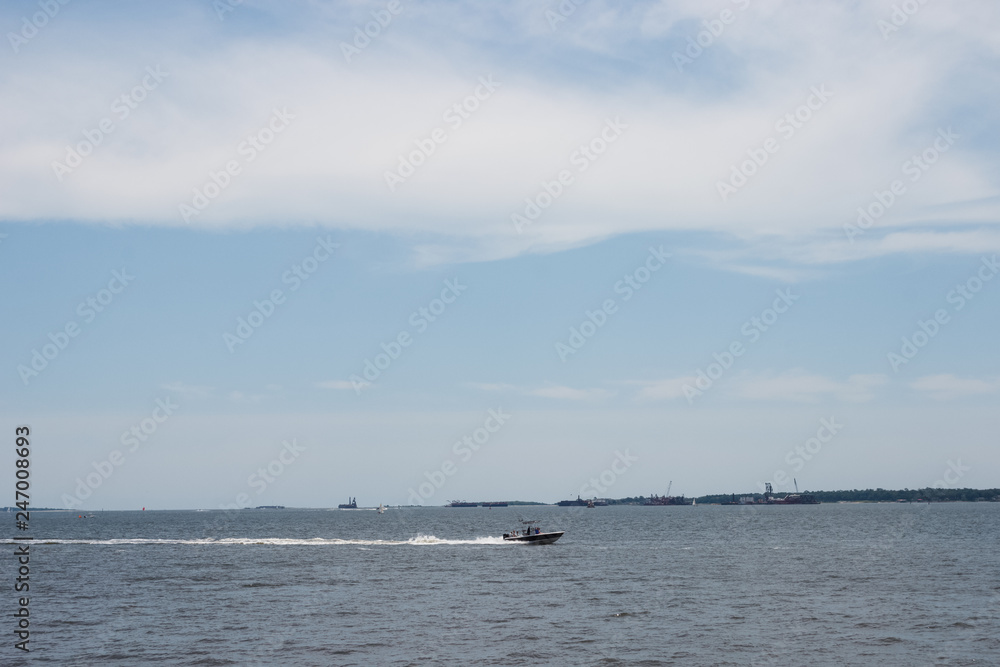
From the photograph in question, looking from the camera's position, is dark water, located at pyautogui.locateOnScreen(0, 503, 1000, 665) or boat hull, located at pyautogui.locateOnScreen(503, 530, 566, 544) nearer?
dark water, located at pyautogui.locateOnScreen(0, 503, 1000, 665)

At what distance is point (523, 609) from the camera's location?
53188mm

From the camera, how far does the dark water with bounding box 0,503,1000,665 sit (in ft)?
131

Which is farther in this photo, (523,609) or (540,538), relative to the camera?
(540,538)

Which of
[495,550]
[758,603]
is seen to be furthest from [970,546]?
[758,603]

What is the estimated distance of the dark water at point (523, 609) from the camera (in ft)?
131

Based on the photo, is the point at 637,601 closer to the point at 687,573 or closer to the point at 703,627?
the point at 703,627

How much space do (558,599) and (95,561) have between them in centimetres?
6141

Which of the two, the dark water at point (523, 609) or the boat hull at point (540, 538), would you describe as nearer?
the dark water at point (523, 609)

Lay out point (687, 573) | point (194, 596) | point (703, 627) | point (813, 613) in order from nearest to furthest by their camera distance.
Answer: point (703, 627) → point (813, 613) → point (194, 596) → point (687, 573)

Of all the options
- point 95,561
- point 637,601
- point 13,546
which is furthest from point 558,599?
point 13,546

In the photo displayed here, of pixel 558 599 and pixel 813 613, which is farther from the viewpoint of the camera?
pixel 558 599

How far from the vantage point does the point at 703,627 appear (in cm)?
4559

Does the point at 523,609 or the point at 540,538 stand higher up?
the point at 540,538

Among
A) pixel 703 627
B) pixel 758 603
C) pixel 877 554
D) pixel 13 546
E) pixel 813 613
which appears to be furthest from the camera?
pixel 13 546
